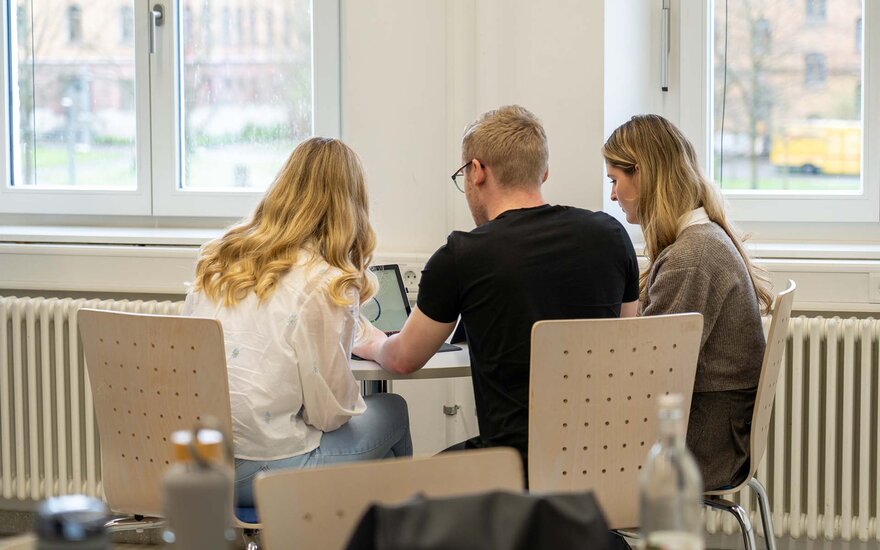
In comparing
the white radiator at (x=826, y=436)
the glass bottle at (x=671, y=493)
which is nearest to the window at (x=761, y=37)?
the white radiator at (x=826, y=436)

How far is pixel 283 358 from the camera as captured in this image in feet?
6.84

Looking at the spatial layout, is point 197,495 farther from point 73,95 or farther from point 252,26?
point 73,95

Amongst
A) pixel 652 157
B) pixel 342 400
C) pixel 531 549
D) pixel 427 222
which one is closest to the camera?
pixel 531 549

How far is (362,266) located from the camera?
223cm

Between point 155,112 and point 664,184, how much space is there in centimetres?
204

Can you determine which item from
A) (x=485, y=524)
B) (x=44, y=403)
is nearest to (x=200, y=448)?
(x=485, y=524)

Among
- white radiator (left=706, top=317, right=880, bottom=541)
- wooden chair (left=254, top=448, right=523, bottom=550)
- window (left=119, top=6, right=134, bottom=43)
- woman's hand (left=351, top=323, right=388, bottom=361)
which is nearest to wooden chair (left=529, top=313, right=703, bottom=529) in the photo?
woman's hand (left=351, top=323, right=388, bottom=361)

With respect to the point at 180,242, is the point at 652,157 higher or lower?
higher

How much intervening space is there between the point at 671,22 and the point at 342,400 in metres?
1.85

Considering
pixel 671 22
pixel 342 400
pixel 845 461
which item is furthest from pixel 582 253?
pixel 671 22

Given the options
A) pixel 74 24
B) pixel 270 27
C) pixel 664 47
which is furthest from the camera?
pixel 74 24

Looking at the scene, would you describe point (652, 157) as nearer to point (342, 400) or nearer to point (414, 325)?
point (414, 325)

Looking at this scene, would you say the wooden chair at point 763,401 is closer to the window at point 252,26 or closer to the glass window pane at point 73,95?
the window at point 252,26

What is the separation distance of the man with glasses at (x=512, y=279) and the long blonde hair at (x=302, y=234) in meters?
0.22
